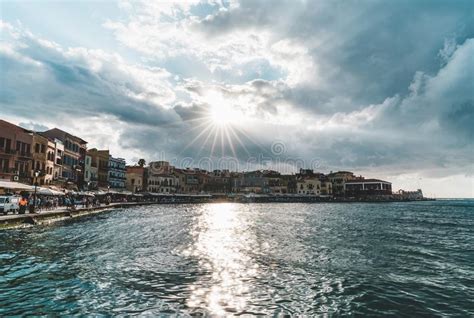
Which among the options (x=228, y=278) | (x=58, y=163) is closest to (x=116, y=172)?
(x=58, y=163)

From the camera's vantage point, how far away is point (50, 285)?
13258 millimetres

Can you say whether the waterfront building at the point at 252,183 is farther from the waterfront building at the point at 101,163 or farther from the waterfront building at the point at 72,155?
the waterfront building at the point at 72,155

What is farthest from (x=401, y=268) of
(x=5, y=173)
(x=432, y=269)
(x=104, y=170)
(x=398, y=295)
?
(x=104, y=170)

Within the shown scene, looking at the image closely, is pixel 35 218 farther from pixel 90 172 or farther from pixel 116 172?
pixel 116 172

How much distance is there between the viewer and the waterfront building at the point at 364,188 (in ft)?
635

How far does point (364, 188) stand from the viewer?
194125mm

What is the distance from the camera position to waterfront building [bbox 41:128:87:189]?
75.7 metres

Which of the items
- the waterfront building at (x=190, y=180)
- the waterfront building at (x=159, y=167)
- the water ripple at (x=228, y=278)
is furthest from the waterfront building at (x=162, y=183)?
the water ripple at (x=228, y=278)

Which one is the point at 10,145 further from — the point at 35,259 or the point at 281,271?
the point at 281,271

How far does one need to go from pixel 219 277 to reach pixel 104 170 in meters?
97.5

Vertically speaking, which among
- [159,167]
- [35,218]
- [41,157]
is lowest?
[35,218]

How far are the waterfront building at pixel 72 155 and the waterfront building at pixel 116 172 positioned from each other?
19.9m

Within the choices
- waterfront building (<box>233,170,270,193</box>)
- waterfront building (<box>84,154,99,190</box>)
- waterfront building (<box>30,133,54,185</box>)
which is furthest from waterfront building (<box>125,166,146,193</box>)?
waterfront building (<box>233,170,270,193</box>)

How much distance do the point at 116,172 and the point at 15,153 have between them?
58379mm
